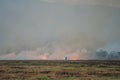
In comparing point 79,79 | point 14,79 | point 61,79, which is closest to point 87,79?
point 79,79

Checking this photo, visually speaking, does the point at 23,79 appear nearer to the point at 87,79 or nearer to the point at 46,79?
the point at 46,79

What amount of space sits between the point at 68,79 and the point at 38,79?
68.5 inches

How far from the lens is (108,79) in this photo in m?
16.8

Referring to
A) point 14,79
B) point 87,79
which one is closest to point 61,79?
point 87,79

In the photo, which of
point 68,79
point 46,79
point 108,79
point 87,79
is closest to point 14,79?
point 46,79

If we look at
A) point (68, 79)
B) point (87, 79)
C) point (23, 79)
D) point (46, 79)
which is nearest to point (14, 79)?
point (23, 79)

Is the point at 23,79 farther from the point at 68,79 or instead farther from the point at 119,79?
the point at 119,79

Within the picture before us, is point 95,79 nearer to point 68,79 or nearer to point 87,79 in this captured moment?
point 87,79

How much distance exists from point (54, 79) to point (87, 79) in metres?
1.94

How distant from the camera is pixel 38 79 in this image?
54.5 ft

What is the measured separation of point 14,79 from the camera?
16422 mm

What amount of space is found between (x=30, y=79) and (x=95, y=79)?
3.77 m

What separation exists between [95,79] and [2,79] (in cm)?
537

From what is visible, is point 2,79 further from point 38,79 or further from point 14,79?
point 38,79
